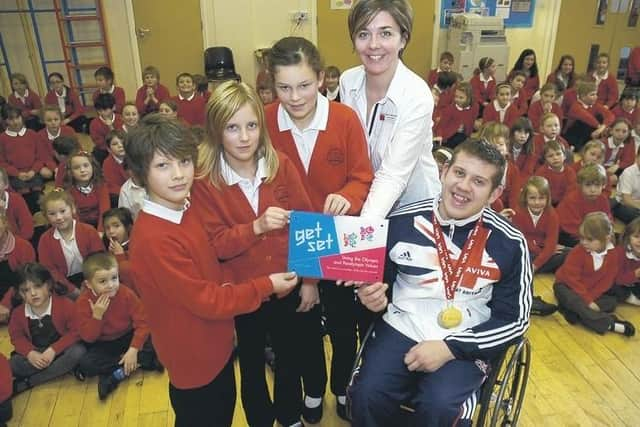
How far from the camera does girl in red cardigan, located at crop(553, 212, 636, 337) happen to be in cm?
301

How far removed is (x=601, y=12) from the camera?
853cm

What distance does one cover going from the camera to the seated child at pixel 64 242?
3174mm

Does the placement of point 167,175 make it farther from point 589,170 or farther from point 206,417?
point 589,170

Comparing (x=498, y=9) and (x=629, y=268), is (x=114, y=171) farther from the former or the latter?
(x=498, y=9)

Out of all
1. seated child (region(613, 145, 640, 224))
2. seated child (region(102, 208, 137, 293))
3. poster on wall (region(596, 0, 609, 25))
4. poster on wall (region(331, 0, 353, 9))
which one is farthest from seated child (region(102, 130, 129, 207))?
poster on wall (region(596, 0, 609, 25))

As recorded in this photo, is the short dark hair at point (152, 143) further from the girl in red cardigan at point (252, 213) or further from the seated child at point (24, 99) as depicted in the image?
the seated child at point (24, 99)

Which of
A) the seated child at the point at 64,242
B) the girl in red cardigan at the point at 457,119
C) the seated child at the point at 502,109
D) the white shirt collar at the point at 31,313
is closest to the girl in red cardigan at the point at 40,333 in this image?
the white shirt collar at the point at 31,313

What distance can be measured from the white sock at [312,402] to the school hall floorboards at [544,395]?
0.14 m

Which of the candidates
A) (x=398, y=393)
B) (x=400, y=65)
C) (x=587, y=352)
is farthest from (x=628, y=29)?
(x=398, y=393)

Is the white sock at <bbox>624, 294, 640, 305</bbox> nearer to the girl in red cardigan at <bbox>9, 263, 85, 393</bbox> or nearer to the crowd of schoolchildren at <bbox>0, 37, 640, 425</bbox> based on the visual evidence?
the crowd of schoolchildren at <bbox>0, 37, 640, 425</bbox>

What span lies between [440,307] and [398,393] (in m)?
0.35

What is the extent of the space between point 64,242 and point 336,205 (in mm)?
2331

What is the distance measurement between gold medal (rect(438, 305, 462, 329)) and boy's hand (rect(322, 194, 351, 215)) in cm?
53

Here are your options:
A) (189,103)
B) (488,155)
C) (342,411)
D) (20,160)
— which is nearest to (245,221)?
(488,155)
